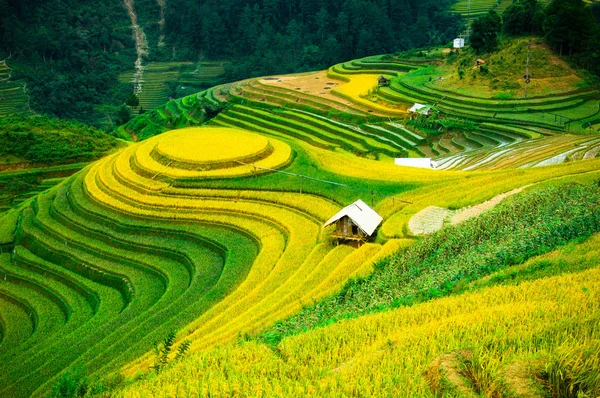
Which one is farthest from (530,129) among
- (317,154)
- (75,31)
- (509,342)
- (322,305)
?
(75,31)

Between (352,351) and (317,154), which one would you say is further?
(317,154)

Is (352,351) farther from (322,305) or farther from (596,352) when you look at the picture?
(322,305)

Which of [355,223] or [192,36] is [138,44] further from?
[355,223]

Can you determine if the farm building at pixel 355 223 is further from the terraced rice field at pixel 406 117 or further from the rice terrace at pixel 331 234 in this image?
the terraced rice field at pixel 406 117

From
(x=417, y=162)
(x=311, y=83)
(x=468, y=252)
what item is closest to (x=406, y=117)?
(x=417, y=162)

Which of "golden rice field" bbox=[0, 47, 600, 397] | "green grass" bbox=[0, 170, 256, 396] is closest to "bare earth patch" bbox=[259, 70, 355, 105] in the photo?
"golden rice field" bbox=[0, 47, 600, 397]

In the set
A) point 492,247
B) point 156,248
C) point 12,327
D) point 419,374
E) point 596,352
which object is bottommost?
point 12,327

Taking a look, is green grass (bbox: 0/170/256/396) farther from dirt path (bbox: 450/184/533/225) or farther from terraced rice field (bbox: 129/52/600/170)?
terraced rice field (bbox: 129/52/600/170)

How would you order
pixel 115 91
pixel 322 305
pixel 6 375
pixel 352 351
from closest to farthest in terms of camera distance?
pixel 352 351 < pixel 322 305 < pixel 6 375 < pixel 115 91
